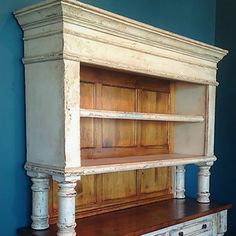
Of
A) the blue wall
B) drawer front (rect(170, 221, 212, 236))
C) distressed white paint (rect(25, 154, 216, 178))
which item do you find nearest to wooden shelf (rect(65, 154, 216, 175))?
distressed white paint (rect(25, 154, 216, 178))

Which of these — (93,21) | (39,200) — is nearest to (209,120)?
(93,21)

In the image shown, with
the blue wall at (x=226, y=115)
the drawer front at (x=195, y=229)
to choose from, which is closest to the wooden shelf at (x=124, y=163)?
the drawer front at (x=195, y=229)

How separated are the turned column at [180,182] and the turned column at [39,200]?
139cm

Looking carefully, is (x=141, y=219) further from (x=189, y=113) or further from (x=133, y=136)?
(x=189, y=113)

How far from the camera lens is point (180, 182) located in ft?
10.5

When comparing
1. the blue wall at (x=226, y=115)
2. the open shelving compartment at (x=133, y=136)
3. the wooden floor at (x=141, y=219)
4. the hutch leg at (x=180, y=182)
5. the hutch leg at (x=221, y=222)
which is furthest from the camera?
the blue wall at (x=226, y=115)

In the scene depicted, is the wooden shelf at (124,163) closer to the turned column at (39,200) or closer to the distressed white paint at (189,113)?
the distressed white paint at (189,113)

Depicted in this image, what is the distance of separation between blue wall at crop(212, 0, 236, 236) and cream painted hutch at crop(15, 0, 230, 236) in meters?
0.64

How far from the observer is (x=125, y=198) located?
2.82 meters

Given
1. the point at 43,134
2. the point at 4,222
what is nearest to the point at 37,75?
the point at 43,134

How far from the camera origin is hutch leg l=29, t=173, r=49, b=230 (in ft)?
6.95

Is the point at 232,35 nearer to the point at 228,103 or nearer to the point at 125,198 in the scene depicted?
the point at 228,103

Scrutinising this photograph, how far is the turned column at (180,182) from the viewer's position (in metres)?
3.17

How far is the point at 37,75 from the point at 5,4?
0.44 metres
